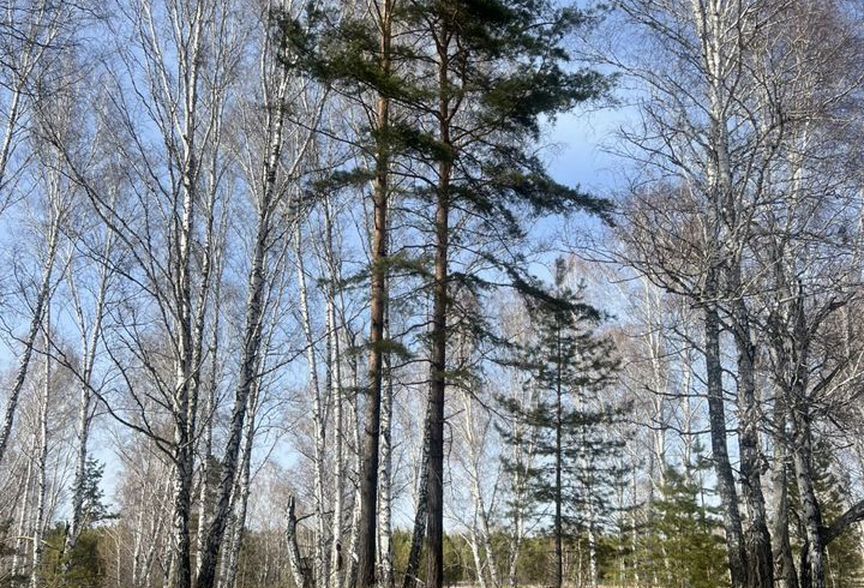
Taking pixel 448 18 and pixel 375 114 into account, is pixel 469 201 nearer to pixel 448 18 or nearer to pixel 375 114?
pixel 375 114

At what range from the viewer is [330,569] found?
1230 cm

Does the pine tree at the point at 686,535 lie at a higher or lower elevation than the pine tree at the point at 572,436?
lower

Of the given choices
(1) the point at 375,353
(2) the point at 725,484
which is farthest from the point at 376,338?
(2) the point at 725,484

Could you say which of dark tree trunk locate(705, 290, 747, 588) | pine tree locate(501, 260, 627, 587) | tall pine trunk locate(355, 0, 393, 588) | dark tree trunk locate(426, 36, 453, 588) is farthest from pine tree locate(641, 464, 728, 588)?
tall pine trunk locate(355, 0, 393, 588)

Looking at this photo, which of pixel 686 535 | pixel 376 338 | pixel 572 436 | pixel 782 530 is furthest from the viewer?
pixel 572 436

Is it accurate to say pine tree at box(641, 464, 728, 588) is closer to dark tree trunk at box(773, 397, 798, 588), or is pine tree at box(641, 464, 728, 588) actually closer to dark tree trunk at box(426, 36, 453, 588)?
dark tree trunk at box(773, 397, 798, 588)

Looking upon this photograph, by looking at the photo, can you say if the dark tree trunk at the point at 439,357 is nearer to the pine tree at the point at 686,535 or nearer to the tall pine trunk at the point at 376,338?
the tall pine trunk at the point at 376,338

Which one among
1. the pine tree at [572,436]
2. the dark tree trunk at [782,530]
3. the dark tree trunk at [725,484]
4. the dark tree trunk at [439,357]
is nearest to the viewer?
the dark tree trunk at [782,530]

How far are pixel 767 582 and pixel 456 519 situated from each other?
13.6 metres

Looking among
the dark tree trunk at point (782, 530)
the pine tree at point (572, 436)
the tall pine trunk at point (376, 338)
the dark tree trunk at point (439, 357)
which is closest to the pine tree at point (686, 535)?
the pine tree at point (572, 436)

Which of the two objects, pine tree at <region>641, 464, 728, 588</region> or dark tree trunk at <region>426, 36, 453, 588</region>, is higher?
dark tree trunk at <region>426, 36, 453, 588</region>

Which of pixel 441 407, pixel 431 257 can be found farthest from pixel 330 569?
pixel 431 257

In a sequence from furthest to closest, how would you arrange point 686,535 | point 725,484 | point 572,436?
point 572,436
point 686,535
point 725,484

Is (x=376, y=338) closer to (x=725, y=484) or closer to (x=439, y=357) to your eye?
(x=439, y=357)
